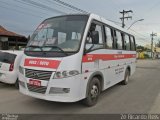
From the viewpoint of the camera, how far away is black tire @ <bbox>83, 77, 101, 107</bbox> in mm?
6268

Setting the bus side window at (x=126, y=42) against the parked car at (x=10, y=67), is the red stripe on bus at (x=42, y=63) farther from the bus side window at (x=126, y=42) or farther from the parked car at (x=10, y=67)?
the bus side window at (x=126, y=42)

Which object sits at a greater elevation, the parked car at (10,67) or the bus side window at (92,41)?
the bus side window at (92,41)

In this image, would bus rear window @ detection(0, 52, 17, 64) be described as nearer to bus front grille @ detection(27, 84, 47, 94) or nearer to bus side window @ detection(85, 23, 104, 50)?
bus front grille @ detection(27, 84, 47, 94)

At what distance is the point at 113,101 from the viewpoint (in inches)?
285

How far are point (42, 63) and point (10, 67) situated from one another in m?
3.67

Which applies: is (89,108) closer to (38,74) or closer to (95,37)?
(38,74)

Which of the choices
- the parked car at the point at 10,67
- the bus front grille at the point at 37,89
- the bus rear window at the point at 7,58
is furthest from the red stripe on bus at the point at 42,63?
the bus rear window at the point at 7,58

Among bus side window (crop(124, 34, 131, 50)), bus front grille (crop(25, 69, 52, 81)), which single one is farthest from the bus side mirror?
bus side window (crop(124, 34, 131, 50))

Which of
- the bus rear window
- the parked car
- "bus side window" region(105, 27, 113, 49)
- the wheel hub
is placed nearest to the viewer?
the wheel hub

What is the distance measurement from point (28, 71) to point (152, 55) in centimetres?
7871

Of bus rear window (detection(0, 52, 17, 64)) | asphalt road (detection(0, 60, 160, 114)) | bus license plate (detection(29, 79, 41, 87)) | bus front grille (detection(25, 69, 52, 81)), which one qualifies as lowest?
asphalt road (detection(0, 60, 160, 114))

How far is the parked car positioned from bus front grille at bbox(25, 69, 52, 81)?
10.2ft

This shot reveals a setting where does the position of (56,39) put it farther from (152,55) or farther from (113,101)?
(152,55)

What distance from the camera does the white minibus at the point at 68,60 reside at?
216 inches
